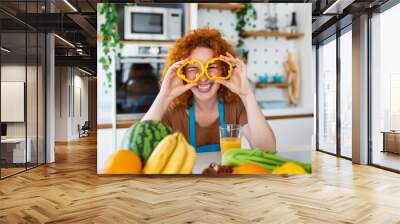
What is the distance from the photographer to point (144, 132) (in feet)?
14.8

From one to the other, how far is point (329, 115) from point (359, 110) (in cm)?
174

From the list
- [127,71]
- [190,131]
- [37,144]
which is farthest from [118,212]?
[37,144]

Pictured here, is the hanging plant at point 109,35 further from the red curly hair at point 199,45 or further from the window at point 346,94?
the window at point 346,94

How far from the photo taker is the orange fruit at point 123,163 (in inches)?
179

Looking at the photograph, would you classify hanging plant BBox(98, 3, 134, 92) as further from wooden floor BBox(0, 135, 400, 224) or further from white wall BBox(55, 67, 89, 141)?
white wall BBox(55, 67, 89, 141)

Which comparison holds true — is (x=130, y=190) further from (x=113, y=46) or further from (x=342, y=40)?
(x=342, y=40)

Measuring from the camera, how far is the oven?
4574mm

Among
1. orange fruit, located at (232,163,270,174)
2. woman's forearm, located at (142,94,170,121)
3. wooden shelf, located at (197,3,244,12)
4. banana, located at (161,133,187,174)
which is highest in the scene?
wooden shelf, located at (197,3,244,12)

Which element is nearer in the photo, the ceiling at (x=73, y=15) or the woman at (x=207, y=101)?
the woman at (x=207, y=101)

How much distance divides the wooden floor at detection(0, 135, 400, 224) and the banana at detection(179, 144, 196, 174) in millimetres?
237

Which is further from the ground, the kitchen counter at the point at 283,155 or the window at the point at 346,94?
the window at the point at 346,94

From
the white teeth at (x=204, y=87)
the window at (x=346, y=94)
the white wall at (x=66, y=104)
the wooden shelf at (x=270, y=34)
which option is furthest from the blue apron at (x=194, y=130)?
the white wall at (x=66, y=104)

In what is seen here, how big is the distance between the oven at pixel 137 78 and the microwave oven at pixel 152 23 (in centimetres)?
13

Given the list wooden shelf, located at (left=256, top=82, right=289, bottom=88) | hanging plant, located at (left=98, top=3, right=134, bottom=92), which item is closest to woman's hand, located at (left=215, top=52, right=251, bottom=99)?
wooden shelf, located at (left=256, top=82, right=289, bottom=88)
